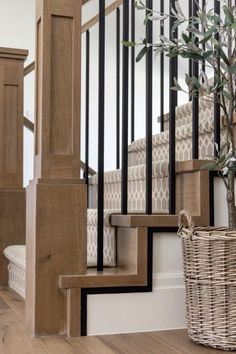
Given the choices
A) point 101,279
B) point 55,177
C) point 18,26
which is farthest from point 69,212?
point 18,26

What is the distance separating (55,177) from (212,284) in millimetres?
592

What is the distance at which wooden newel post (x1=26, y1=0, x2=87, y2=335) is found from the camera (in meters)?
1.62

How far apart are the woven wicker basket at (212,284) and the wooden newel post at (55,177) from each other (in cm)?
36

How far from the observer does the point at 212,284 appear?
4.79 ft

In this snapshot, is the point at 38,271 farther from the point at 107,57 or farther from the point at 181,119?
the point at 107,57

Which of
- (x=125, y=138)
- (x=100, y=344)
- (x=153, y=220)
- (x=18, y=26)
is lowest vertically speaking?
(x=100, y=344)

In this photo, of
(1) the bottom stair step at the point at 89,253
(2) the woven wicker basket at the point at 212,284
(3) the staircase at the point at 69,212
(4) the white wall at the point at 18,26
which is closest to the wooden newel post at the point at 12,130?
(1) the bottom stair step at the point at 89,253

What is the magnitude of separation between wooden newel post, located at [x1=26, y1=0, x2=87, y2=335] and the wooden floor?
7 centimetres

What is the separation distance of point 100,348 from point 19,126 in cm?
150

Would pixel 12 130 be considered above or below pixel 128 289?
above

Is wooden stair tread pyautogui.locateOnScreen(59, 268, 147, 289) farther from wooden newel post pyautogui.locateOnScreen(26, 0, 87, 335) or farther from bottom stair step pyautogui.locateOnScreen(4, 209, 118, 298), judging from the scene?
bottom stair step pyautogui.locateOnScreen(4, 209, 118, 298)

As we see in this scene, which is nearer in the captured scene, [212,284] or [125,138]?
[212,284]

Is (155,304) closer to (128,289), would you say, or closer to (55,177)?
(128,289)

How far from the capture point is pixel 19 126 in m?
2.69
